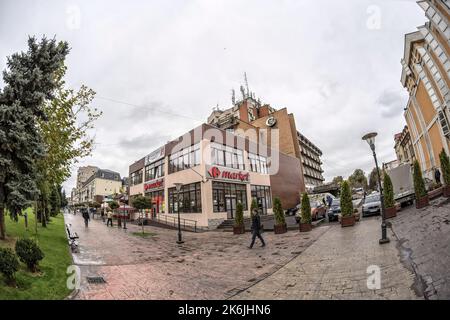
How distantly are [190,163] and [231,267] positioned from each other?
56.2 feet

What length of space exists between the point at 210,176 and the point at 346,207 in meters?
12.5

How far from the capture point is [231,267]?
27.0ft

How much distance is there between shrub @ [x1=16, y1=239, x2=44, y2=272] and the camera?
607cm

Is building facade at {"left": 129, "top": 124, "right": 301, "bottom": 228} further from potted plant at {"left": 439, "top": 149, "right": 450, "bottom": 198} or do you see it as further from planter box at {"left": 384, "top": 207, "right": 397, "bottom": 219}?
potted plant at {"left": 439, "top": 149, "right": 450, "bottom": 198}

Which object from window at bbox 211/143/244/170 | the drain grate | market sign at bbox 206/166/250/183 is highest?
window at bbox 211/143/244/170

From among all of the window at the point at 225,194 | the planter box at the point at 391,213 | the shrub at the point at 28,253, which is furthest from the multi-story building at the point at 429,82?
the shrub at the point at 28,253

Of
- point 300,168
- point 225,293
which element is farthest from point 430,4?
point 300,168

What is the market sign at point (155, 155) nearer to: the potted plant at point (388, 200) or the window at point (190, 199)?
the window at point (190, 199)

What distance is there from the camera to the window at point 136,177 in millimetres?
36631

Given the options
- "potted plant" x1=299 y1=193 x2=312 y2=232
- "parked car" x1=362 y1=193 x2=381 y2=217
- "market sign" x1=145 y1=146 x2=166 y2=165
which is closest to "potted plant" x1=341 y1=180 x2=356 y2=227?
"potted plant" x1=299 y1=193 x2=312 y2=232

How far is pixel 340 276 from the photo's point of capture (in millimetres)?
5910

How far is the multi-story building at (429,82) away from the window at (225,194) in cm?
1861

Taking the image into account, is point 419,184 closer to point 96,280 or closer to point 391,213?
point 391,213
